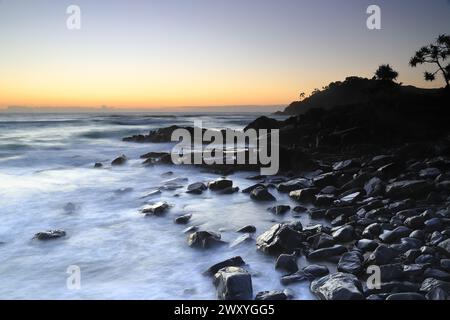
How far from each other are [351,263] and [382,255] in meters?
0.36

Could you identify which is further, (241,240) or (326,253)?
(241,240)

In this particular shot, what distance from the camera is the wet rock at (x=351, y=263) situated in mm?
4012

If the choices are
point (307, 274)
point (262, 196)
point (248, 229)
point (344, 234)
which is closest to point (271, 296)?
point (307, 274)

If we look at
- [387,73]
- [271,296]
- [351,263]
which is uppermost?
[387,73]

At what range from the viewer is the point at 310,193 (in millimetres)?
7328

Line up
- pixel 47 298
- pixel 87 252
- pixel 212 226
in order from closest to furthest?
pixel 47 298
pixel 87 252
pixel 212 226

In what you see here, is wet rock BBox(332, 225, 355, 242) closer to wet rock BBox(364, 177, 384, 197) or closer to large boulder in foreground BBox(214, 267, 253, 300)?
large boulder in foreground BBox(214, 267, 253, 300)

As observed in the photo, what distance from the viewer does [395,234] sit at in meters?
4.75

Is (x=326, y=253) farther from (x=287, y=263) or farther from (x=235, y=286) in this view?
(x=235, y=286)

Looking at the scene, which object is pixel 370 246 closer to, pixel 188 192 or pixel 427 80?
pixel 188 192

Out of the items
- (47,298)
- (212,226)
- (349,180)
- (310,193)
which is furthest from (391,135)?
(47,298)

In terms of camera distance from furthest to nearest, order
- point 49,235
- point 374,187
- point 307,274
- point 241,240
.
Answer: point 374,187 → point 49,235 → point 241,240 → point 307,274

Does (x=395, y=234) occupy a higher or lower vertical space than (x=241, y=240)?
higher

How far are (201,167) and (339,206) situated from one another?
232 inches
